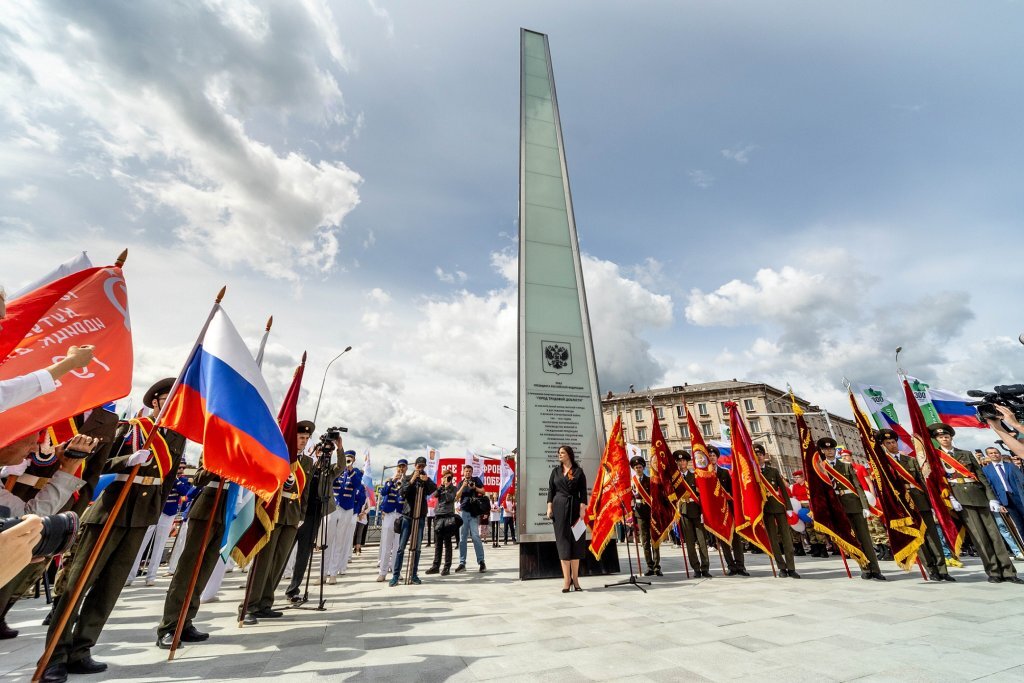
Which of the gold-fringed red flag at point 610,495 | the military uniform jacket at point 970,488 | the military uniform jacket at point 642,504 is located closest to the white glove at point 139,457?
the gold-fringed red flag at point 610,495

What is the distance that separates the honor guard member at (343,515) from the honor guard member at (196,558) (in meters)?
4.52

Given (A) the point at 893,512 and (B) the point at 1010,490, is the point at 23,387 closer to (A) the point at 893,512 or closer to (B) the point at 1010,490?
(A) the point at 893,512

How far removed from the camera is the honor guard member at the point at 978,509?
20.2ft

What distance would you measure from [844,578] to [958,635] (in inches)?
154

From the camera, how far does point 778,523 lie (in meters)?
7.98

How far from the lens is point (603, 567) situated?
8.29m

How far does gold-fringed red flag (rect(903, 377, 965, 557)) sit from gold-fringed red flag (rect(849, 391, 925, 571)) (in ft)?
1.44

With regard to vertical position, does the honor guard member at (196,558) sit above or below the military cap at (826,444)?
below

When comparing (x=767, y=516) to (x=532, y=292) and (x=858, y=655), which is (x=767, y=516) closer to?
(x=858, y=655)

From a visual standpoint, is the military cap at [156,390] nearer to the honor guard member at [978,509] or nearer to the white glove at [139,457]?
the white glove at [139,457]

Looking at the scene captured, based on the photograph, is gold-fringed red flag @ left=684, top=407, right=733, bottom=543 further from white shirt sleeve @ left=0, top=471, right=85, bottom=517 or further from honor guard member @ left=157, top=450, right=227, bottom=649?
white shirt sleeve @ left=0, top=471, right=85, bottom=517

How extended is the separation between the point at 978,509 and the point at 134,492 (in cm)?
1069

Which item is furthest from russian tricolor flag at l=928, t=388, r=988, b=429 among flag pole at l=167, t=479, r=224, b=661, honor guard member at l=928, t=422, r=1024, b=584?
flag pole at l=167, t=479, r=224, b=661

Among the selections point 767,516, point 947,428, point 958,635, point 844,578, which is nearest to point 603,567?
point 767,516
